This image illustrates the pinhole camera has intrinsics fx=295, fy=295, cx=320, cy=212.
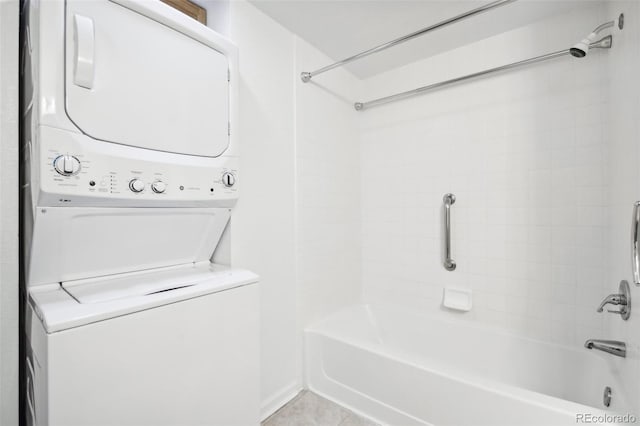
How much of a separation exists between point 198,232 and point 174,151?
369 millimetres

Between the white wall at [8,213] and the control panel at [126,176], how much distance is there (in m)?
0.33

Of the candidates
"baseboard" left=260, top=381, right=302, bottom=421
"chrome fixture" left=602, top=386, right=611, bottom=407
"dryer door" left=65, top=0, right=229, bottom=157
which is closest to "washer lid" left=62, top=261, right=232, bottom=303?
"dryer door" left=65, top=0, right=229, bottom=157

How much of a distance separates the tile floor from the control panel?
1.28 metres

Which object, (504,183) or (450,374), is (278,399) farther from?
(504,183)

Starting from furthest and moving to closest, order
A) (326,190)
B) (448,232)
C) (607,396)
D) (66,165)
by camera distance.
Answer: (326,190) < (448,232) < (607,396) < (66,165)

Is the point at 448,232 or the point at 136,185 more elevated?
the point at 136,185

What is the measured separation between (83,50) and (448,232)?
2072 millimetres

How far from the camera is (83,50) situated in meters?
0.84

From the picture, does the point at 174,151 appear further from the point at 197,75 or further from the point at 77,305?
the point at 77,305

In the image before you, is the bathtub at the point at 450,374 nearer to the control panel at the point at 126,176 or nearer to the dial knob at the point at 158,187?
the control panel at the point at 126,176

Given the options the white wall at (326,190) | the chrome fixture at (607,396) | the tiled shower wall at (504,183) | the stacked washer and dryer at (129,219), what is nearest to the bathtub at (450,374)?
the chrome fixture at (607,396)

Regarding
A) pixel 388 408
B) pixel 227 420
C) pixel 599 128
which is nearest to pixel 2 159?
pixel 227 420

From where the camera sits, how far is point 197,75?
3.78 feet

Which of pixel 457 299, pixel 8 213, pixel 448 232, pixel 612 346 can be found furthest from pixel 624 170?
pixel 8 213
